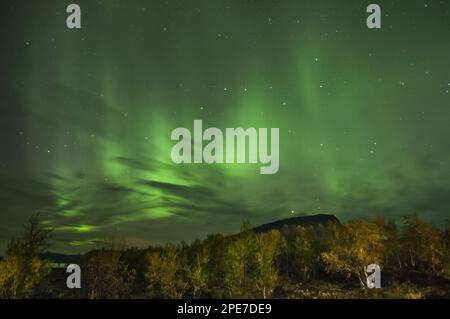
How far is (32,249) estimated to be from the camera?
56781 millimetres

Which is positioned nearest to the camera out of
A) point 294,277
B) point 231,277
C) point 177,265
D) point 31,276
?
point 31,276

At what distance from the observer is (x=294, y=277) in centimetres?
8306

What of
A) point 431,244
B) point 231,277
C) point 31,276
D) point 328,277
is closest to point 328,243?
point 328,277

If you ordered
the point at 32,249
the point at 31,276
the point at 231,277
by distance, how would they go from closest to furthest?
1. the point at 32,249
2. the point at 31,276
3. the point at 231,277

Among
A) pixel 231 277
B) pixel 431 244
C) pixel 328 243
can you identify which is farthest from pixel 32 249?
pixel 431 244

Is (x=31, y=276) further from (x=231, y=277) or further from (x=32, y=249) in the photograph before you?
(x=231, y=277)

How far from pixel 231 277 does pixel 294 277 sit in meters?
19.3

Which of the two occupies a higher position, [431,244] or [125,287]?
[431,244]
